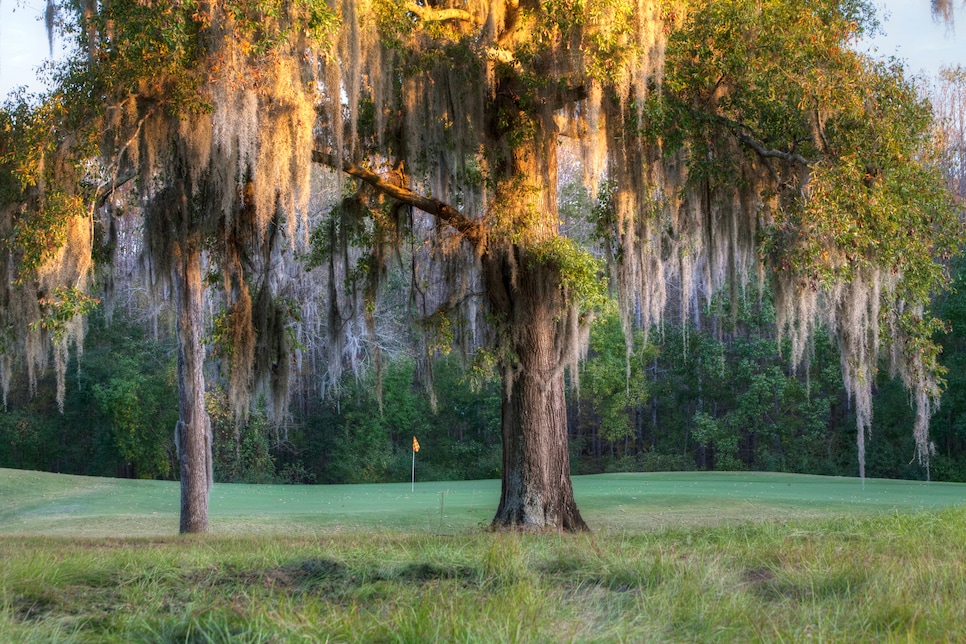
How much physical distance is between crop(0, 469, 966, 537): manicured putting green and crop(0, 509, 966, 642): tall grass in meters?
5.11

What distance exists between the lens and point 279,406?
1195 centimetres

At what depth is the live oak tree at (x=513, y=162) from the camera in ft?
29.4

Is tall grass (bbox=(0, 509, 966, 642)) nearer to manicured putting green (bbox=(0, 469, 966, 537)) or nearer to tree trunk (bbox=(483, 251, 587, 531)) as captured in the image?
tree trunk (bbox=(483, 251, 587, 531))

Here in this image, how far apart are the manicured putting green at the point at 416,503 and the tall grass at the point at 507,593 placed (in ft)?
16.8

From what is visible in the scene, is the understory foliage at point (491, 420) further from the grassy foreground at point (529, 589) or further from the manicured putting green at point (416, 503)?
the grassy foreground at point (529, 589)

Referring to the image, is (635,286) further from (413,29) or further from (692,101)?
(413,29)

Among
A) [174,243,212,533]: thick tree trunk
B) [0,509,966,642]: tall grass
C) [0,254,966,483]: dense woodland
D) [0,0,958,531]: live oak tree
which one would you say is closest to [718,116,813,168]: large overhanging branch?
[0,0,958,531]: live oak tree

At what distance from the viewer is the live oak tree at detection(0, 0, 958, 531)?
8.95 metres

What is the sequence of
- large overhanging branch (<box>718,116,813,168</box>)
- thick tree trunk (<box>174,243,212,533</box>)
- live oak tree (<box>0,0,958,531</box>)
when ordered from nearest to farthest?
1. live oak tree (<box>0,0,958,531</box>)
2. large overhanging branch (<box>718,116,813,168</box>)
3. thick tree trunk (<box>174,243,212,533</box>)

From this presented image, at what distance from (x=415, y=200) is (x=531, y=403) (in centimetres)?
268

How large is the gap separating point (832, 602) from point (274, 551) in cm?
345

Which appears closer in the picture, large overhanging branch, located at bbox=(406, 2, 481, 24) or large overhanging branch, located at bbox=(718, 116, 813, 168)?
large overhanging branch, located at bbox=(718, 116, 813, 168)

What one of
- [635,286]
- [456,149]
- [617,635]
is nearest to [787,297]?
[635,286]

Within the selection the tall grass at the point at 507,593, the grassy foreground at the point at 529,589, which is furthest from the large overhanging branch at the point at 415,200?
the tall grass at the point at 507,593
